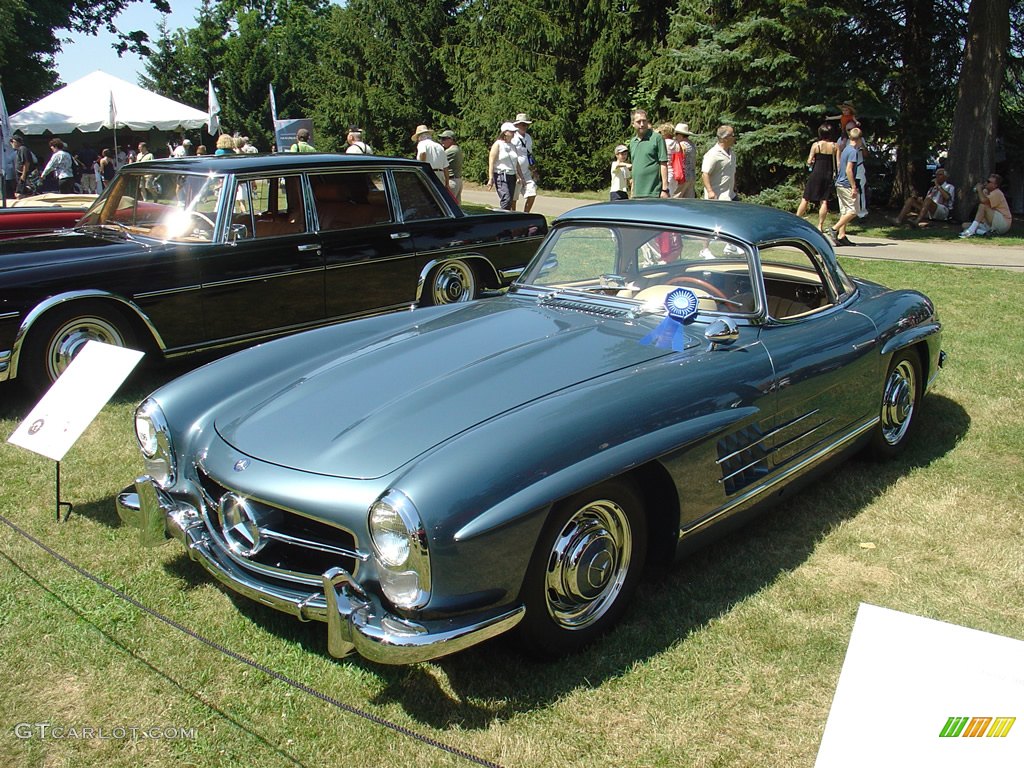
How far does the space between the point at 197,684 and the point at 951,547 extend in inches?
124

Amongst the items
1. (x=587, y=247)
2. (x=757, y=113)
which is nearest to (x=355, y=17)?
(x=757, y=113)

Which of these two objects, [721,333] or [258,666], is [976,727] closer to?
[258,666]

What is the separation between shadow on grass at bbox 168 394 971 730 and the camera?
2836 millimetres

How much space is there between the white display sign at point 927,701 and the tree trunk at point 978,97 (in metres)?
15.2

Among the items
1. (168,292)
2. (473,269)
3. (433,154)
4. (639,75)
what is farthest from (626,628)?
(639,75)

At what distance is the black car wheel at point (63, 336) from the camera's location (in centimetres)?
552

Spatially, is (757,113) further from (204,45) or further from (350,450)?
(204,45)

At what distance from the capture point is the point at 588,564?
116 inches

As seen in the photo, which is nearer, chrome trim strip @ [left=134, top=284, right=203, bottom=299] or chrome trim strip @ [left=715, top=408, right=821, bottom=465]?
chrome trim strip @ [left=715, top=408, right=821, bottom=465]

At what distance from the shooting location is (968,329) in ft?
24.6

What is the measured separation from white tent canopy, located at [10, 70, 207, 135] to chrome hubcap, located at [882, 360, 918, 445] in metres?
19.3

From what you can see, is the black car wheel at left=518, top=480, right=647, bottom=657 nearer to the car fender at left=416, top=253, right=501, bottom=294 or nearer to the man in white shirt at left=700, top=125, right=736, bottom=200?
the car fender at left=416, top=253, right=501, bottom=294

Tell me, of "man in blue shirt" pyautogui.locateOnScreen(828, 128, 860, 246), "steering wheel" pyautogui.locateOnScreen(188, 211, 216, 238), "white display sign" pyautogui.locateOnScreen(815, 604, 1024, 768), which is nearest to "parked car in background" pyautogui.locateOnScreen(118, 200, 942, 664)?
"white display sign" pyautogui.locateOnScreen(815, 604, 1024, 768)

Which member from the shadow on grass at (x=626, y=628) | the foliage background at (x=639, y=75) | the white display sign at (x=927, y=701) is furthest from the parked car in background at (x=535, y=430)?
the foliage background at (x=639, y=75)
